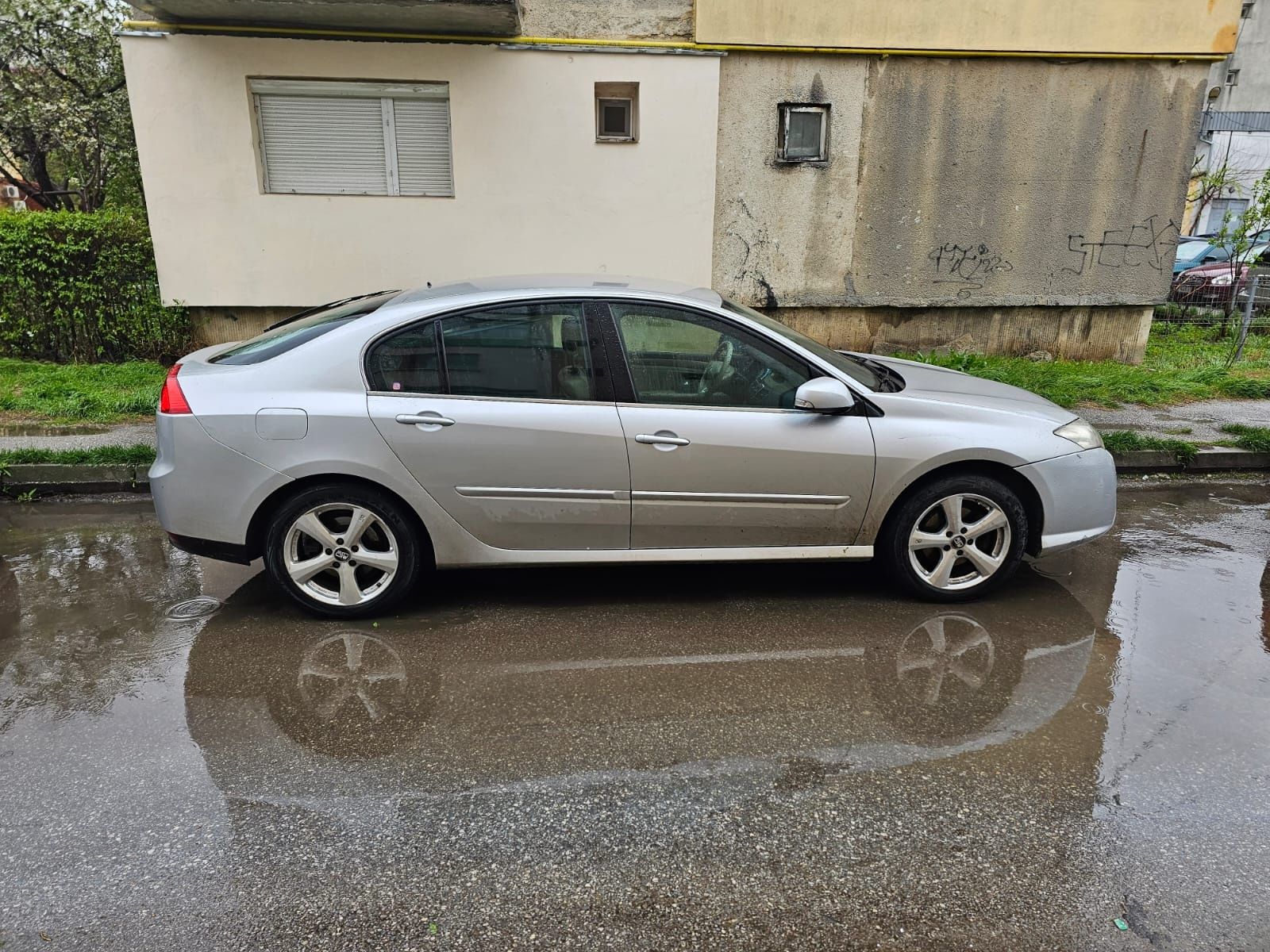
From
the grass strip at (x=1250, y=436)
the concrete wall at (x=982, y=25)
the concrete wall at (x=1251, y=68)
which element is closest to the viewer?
the grass strip at (x=1250, y=436)

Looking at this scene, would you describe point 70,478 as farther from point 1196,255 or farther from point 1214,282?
point 1196,255

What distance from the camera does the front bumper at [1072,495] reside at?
13.8 ft

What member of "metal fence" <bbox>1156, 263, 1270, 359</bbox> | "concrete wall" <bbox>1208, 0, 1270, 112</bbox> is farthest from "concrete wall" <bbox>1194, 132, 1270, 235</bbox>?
"metal fence" <bbox>1156, 263, 1270, 359</bbox>

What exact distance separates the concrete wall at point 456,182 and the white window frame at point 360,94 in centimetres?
10

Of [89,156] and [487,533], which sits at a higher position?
[89,156]

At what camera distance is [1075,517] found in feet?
14.0

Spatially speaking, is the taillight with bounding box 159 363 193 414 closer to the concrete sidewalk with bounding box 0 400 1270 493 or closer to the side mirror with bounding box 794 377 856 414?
the concrete sidewalk with bounding box 0 400 1270 493

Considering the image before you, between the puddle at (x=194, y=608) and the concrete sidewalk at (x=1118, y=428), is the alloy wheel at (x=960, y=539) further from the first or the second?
the puddle at (x=194, y=608)

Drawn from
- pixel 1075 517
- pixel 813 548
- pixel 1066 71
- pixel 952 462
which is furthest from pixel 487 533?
pixel 1066 71

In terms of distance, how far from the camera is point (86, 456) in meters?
6.29

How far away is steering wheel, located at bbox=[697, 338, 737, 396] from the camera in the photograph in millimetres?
4133

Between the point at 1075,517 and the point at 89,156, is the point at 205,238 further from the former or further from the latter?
the point at 89,156

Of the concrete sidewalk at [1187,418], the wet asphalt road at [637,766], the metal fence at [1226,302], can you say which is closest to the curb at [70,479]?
the wet asphalt road at [637,766]

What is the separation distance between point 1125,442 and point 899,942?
6.00 meters
